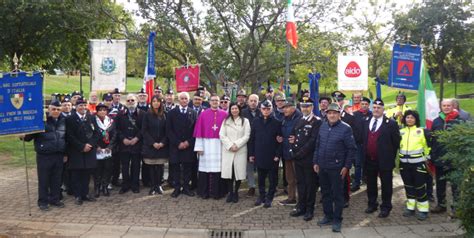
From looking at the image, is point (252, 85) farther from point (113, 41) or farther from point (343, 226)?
point (343, 226)

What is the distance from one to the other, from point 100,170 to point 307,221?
4043 mm

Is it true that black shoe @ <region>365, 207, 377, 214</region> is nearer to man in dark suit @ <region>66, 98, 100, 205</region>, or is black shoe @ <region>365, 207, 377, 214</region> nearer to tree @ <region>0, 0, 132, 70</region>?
man in dark suit @ <region>66, 98, 100, 205</region>

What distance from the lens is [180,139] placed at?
27.2ft

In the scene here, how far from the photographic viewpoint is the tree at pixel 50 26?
1108 cm

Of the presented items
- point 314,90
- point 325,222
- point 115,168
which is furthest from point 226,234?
point 314,90

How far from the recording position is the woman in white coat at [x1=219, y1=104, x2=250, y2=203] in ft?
Result: 26.1

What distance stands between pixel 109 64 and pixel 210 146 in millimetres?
3674

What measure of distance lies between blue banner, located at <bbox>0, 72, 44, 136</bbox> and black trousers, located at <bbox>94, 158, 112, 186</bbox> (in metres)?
1.50

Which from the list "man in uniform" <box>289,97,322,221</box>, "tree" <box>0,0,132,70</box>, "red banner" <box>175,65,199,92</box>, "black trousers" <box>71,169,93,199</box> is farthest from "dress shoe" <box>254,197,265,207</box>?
"tree" <box>0,0,132,70</box>

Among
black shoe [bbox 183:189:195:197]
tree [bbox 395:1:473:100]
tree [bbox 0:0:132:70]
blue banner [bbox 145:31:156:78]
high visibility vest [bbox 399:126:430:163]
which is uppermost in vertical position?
tree [bbox 395:1:473:100]

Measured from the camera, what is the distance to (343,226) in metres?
6.64

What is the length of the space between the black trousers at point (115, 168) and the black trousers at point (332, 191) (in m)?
4.25

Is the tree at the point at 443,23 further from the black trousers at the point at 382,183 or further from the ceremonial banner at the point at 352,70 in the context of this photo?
the black trousers at the point at 382,183

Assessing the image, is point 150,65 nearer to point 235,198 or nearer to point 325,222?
point 235,198
